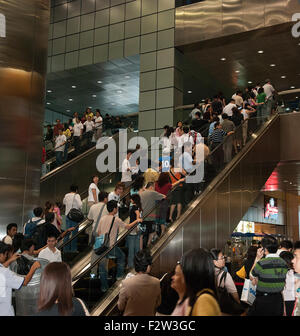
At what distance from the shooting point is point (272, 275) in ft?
16.6

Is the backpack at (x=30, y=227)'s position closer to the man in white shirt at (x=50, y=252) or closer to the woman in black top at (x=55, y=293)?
the man in white shirt at (x=50, y=252)

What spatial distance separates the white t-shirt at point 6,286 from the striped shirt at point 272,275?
275cm

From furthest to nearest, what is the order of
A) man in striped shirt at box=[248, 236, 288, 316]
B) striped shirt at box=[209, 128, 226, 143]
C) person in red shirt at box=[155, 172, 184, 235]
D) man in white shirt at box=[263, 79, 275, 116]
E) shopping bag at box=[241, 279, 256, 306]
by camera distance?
man in white shirt at box=[263, 79, 275, 116]
striped shirt at box=[209, 128, 226, 143]
person in red shirt at box=[155, 172, 184, 235]
shopping bag at box=[241, 279, 256, 306]
man in striped shirt at box=[248, 236, 288, 316]

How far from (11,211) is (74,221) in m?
1.57

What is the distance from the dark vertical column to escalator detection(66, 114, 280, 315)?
93.1 inches

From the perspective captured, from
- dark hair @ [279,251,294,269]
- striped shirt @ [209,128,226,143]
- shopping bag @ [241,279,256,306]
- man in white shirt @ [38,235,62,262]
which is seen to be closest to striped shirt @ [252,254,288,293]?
shopping bag @ [241,279,256,306]

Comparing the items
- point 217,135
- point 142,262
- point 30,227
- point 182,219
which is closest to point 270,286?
point 142,262

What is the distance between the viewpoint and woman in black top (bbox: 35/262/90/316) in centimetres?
283

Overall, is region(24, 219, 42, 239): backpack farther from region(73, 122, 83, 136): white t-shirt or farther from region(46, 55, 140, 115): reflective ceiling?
region(46, 55, 140, 115): reflective ceiling

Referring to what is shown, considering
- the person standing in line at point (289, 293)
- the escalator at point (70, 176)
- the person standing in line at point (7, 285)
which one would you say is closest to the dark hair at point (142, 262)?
the person standing in line at point (7, 285)

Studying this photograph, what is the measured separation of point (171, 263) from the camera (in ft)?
25.5
